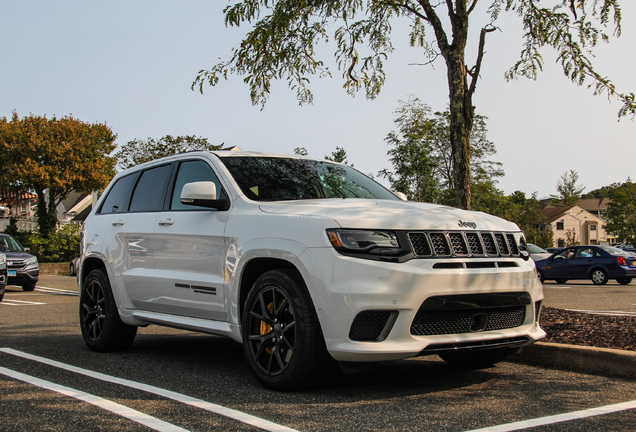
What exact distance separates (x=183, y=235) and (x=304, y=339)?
5.61ft

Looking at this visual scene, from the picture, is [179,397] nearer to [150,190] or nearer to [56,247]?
[150,190]

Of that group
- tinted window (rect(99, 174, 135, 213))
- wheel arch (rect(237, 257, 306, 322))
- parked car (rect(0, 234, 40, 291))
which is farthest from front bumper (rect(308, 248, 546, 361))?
parked car (rect(0, 234, 40, 291))

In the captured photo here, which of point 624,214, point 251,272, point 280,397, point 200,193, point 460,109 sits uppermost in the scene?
point 624,214

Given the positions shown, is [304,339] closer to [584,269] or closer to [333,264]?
[333,264]

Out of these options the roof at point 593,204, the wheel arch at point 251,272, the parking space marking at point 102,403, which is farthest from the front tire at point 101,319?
the roof at point 593,204

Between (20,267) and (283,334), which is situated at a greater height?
(283,334)

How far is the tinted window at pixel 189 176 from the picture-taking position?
5.43 m

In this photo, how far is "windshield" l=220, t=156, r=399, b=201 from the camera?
5.12 meters

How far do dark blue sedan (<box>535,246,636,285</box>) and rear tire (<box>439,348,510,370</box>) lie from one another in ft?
57.1

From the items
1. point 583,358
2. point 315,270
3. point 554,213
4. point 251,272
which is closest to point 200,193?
point 251,272

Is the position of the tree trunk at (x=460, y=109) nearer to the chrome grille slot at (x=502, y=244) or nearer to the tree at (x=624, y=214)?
the chrome grille slot at (x=502, y=244)

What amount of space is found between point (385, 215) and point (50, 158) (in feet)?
138

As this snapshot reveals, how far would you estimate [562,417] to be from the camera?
3740 mm

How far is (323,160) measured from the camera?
6082mm
